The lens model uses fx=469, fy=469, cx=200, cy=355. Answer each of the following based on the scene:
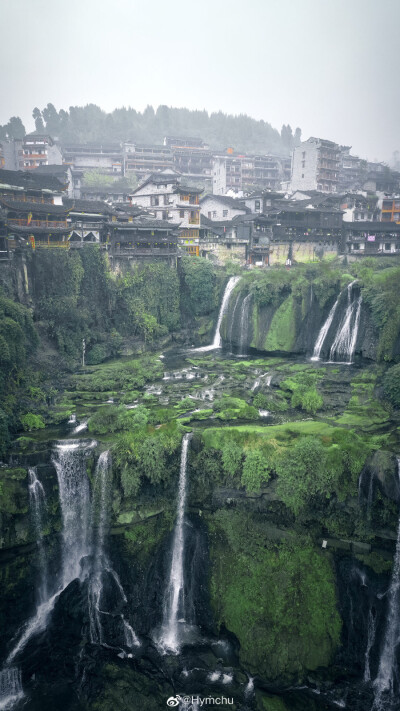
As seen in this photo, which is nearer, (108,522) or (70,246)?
(108,522)

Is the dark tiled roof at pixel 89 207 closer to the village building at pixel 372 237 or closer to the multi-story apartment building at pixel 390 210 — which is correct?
the village building at pixel 372 237

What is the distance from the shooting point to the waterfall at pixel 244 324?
47.8 meters

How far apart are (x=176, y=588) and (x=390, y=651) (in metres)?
10.6

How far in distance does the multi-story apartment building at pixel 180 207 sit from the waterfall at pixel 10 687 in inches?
1881

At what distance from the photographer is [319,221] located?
60.2 meters

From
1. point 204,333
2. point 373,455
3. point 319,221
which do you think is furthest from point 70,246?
point 373,455

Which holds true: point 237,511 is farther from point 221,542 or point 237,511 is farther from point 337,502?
point 337,502

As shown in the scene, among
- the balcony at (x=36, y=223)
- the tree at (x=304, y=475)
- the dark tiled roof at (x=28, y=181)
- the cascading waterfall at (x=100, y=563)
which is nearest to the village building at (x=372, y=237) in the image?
the balcony at (x=36, y=223)

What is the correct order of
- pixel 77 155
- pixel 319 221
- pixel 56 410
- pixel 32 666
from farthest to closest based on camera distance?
pixel 77 155 < pixel 319 221 < pixel 56 410 < pixel 32 666

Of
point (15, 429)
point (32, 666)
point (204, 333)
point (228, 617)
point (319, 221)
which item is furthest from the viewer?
point (319, 221)

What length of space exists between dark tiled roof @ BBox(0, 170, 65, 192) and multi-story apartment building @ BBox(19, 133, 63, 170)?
32598mm

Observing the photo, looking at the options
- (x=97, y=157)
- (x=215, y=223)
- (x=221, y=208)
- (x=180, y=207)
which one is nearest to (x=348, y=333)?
(x=215, y=223)

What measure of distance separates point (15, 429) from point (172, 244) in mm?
31429

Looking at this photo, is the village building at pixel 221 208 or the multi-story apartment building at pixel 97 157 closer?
the village building at pixel 221 208
